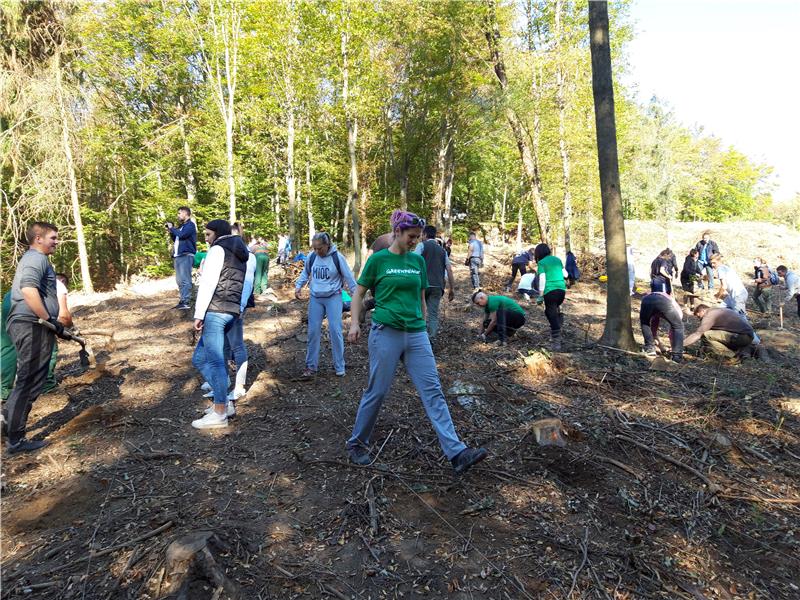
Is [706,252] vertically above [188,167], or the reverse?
[188,167]

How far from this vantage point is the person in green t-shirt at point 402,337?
3471 millimetres

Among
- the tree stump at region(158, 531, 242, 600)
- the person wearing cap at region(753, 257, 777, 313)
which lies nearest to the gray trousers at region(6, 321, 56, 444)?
the tree stump at region(158, 531, 242, 600)

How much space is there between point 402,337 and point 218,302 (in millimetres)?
2038

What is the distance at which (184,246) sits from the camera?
9.36m

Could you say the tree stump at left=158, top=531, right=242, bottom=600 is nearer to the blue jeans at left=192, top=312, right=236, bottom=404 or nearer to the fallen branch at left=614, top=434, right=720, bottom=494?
the blue jeans at left=192, top=312, right=236, bottom=404

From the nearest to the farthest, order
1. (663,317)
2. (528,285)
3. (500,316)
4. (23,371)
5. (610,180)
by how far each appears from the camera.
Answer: (23,371) → (610,180) → (663,317) → (500,316) → (528,285)

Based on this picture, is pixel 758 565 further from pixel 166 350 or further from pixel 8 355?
pixel 166 350

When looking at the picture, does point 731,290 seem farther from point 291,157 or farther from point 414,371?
point 291,157

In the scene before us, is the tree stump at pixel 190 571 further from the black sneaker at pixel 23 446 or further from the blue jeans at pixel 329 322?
the blue jeans at pixel 329 322

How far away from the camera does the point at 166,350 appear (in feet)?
24.8

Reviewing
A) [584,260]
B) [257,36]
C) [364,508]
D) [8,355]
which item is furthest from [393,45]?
[364,508]

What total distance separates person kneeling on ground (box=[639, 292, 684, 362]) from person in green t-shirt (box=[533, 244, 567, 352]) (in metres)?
1.42

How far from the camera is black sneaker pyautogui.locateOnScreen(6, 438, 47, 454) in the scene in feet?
13.3

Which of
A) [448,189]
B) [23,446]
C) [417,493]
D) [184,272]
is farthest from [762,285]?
[448,189]
